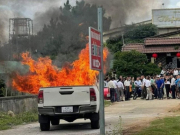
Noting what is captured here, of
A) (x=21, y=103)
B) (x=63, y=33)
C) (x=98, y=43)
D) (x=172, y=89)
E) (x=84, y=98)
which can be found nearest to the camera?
(x=98, y=43)

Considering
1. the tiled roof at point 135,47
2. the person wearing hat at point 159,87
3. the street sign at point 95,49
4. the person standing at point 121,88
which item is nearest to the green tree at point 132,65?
the tiled roof at point 135,47

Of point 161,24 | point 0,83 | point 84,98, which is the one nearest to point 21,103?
point 0,83

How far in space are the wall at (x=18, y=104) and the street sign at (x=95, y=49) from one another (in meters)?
8.49

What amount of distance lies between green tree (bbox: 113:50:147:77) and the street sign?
26.3 meters

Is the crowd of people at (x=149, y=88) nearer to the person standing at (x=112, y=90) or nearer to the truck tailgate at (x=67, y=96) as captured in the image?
the person standing at (x=112, y=90)

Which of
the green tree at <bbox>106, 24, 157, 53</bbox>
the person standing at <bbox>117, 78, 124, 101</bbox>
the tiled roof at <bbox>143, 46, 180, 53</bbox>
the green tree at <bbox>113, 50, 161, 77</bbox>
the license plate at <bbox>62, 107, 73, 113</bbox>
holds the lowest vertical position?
the license plate at <bbox>62, 107, 73, 113</bbox>

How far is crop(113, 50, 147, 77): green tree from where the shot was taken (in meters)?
36.5

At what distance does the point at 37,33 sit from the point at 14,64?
175cm

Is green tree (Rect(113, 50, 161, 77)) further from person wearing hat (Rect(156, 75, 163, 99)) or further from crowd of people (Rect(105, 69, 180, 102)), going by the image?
person wearing hat (Rect(156, 75, 163, 99))

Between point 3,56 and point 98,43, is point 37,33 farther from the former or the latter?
point 98,43

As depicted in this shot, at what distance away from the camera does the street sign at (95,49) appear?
31.3 feet

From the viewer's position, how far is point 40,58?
19.5 m

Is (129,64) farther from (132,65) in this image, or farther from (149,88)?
(149,88)

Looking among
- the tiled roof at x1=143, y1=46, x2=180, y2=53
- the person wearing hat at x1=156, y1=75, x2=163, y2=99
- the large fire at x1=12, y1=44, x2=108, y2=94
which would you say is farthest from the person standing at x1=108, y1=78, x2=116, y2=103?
the tiled roof at x1=143, y1=46, x2=180, y2=53
